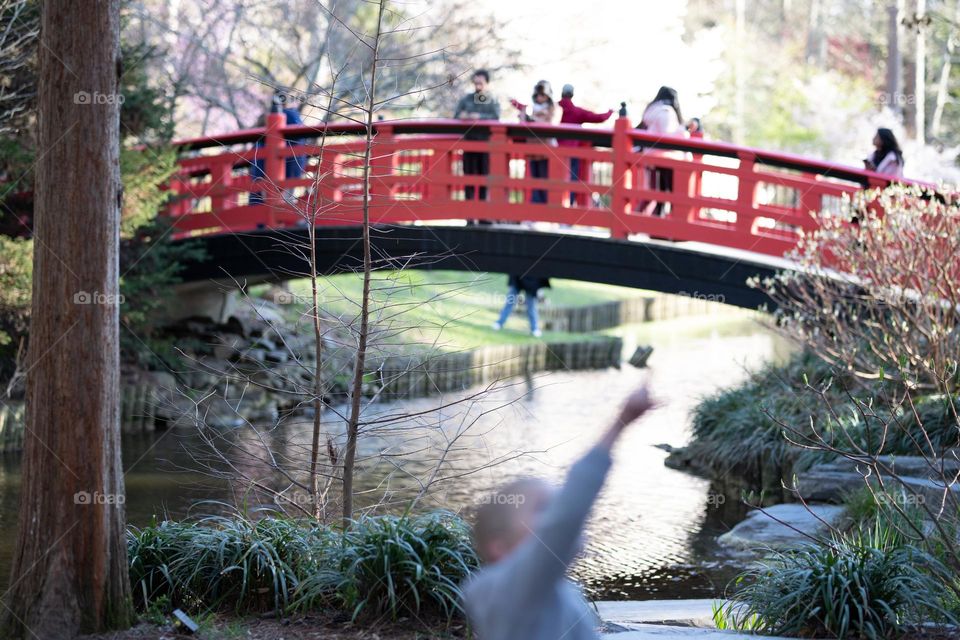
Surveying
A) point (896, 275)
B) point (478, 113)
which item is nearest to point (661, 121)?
point (478, 113)

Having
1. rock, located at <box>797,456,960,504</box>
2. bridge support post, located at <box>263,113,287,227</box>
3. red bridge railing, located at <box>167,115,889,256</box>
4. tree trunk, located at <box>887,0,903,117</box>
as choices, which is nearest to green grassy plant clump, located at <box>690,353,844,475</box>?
rock, located at <box>797,456,960,504</box>

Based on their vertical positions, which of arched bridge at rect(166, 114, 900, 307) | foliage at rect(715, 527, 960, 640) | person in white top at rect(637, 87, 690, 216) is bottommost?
foliage at rect(715, 527, 960, 640)

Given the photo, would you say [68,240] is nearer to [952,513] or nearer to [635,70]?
[952,513]

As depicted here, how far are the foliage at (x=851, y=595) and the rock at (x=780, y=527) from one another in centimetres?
199

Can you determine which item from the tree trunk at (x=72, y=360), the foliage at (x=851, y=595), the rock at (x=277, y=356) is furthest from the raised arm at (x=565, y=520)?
the rock at (x=277, y=356)

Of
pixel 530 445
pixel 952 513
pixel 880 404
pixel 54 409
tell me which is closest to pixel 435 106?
pixel 530 445

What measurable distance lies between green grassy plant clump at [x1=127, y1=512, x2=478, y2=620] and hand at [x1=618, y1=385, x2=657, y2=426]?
250 centimetres

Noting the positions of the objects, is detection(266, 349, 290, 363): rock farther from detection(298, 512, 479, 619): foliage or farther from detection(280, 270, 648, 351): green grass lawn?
detection(298, 512, 479, 619): foliage

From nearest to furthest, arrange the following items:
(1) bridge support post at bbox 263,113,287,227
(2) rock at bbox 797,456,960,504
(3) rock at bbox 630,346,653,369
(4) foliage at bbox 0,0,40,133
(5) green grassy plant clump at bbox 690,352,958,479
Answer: (2) rock at bbox 797,456,960,504
(5) green grassy plant clump at bbox 690,352,958,479
(4) foliage at bbox 0,0,40,133
(1) bridge support post at bbox 263,113,287,227
(3) rock at bbox 630,346,653,369

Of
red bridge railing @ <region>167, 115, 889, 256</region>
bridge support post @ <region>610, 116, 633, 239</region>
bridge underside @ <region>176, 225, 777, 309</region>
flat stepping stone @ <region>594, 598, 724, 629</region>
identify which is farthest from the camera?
Answer: bridge support post @ <region>610, 116, 633, 239</region>

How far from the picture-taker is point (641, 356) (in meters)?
16.6

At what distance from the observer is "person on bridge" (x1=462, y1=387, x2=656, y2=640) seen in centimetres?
240

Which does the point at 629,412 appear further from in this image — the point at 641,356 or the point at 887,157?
the point at 641,356

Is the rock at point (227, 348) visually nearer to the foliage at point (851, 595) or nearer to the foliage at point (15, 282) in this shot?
the foliage at point (15, 282)
